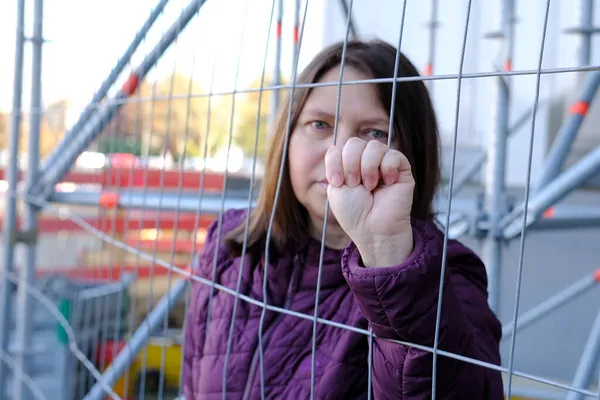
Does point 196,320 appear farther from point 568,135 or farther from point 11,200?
point 11,200

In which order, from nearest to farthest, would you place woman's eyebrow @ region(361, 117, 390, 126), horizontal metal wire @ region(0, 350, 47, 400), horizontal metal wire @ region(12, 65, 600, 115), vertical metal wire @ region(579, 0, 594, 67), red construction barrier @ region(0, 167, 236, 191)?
horizontal metal wire @ region(12, 65, 600, 115) < woman's eyebrow @ region(361, 117, 390, 126) < vertical metal wire @ region(579, 0, 594, 67) < horizontal metal wire @ region(0, 350, 47, 400) < red construction barrier @ region(0, 167, 236, 191)

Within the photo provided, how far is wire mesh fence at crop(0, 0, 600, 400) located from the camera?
3.01 ft

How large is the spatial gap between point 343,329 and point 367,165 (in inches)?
13.9

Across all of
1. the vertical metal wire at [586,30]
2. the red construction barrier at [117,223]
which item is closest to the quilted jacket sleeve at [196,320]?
the red construction barrier at [117,223]

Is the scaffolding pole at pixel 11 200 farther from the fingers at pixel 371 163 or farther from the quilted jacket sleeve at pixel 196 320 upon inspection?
the fingers at pixel 371 163

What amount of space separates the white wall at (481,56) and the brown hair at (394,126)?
270 centimetres

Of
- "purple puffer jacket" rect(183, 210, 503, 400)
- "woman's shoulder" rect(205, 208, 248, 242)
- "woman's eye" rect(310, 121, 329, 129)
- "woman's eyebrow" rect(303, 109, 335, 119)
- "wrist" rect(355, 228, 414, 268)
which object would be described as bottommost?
"purple puffer jacket" rect(183, 210, 503, 400)

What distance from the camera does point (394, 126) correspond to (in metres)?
1.23

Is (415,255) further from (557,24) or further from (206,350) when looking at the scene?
(557,24)

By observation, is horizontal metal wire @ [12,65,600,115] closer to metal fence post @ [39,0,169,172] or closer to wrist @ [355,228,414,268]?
metal fence post @ [39,0,169,172]

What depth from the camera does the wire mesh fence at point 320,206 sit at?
918 millimetres

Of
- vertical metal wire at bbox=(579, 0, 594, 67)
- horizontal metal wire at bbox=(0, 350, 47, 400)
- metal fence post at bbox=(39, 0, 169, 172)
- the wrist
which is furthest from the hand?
horizontal metal wire at bbox=(0, 350, 47, 400)

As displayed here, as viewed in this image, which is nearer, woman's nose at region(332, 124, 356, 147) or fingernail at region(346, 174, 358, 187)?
fingernail at region(346, 174, 358, 187)

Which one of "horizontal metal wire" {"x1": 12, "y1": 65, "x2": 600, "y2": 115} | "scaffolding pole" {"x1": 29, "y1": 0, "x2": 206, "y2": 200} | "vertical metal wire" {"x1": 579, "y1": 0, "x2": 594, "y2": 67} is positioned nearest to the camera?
"horizontal metal wire" {"x1": 12, "y1": 65, "x2": 600, "y2": 115}
